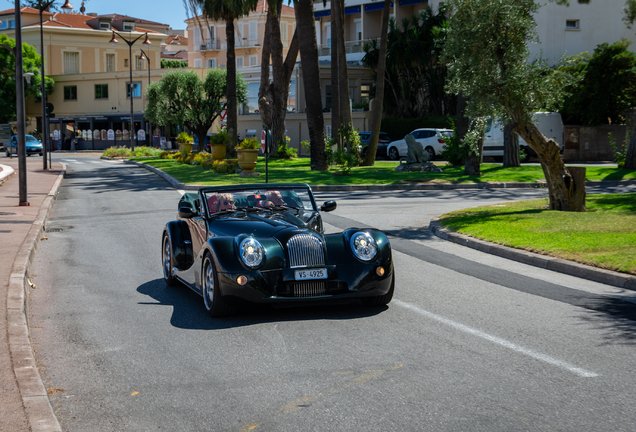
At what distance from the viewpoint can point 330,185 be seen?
78.0ft

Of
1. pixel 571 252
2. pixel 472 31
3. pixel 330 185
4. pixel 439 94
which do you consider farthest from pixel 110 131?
pixel 571 252

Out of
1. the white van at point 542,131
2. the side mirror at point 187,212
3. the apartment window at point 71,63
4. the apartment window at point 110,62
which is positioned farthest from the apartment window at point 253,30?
the side mirror at point 187,212

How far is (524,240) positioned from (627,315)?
4.50 metres

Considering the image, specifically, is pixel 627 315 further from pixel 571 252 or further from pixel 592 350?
pixel 571 252

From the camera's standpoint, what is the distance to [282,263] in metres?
6.76

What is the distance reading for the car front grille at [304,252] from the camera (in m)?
6.80

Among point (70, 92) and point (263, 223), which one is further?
point (70, 92)

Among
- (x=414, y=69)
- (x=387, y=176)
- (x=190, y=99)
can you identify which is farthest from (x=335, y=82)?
(x=190, y=99)

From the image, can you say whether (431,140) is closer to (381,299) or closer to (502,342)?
(381,299)

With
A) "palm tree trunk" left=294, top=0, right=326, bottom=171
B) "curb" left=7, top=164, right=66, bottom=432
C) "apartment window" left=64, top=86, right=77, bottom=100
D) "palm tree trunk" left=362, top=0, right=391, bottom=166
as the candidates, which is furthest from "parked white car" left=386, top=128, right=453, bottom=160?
"apartment window" left=64, top=86, right=77, bottom=100

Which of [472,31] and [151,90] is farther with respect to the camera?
[151,90]

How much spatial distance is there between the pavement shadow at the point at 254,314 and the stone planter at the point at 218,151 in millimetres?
26248

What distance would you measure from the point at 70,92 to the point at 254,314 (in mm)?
74595

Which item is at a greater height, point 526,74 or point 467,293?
point 526,74
